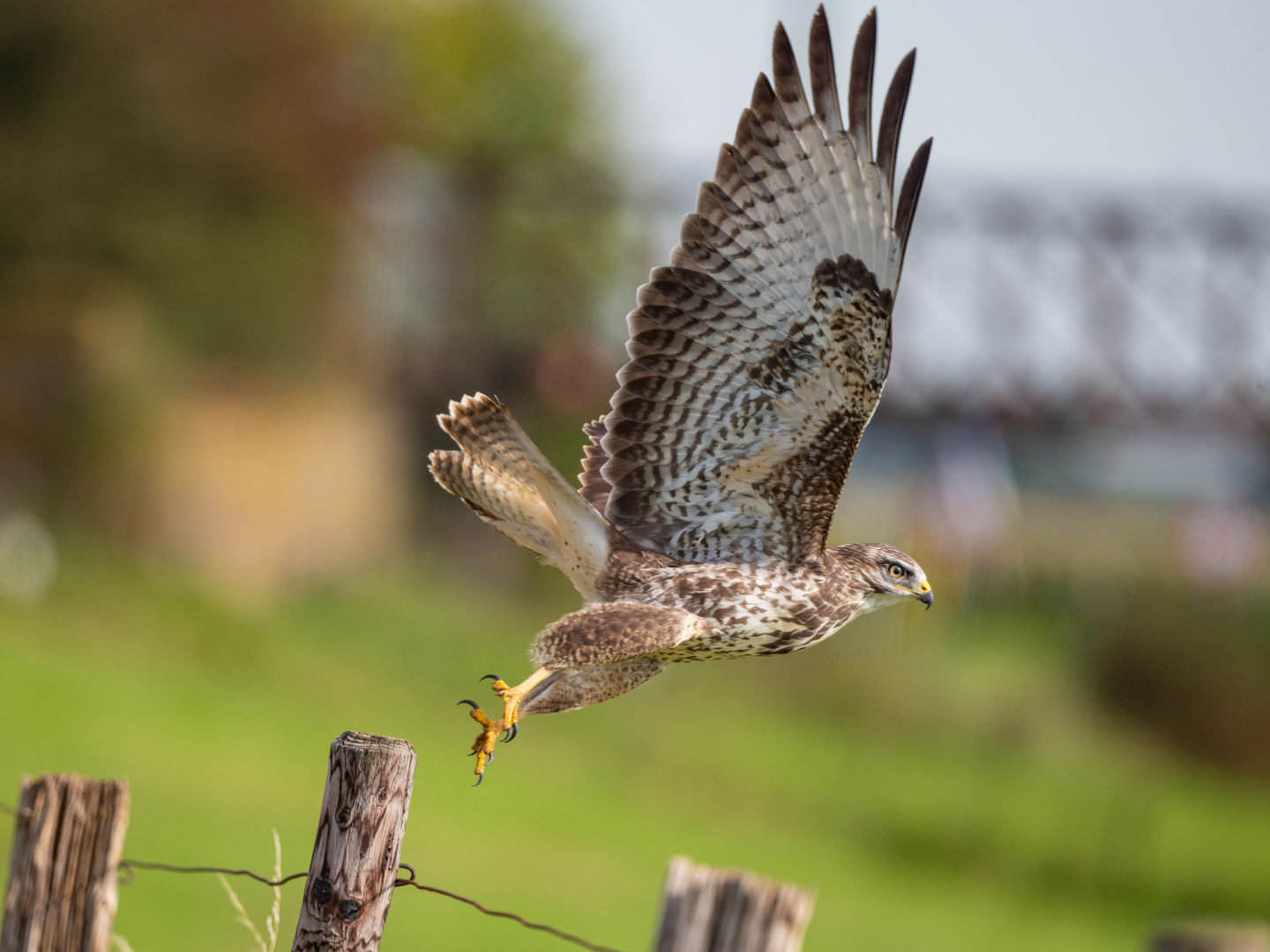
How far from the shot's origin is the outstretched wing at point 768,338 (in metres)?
2.63

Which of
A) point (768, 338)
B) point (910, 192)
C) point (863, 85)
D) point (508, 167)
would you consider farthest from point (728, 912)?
point (508, 167)

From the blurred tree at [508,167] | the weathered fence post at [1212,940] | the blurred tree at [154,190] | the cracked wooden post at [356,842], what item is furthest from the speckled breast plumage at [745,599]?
the blurred tree at [154,190]

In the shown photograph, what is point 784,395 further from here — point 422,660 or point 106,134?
point 106,134

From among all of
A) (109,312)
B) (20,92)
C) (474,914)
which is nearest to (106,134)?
(20,92)

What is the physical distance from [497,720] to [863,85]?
4.16 ft

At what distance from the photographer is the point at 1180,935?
2615 mm

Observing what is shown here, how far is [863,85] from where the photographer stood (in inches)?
101

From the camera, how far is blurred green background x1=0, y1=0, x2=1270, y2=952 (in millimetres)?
18438

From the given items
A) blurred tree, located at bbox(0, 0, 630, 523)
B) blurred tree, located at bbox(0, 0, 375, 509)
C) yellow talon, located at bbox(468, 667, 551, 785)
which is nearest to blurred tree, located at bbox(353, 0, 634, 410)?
blurred tree, located at bbox(0, 0, 630, 523)

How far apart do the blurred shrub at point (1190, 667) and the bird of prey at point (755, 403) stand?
17612 mm

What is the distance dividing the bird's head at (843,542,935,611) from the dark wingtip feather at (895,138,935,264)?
0.51 m

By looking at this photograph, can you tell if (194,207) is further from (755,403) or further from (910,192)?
(910,192)

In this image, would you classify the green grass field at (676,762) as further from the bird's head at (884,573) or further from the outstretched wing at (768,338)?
the bird's head at (884,573)

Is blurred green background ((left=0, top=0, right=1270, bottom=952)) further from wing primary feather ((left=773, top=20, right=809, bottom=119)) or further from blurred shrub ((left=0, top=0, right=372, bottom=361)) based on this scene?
wing primary feather ((left=773, top=20, right=809, bottom=119))
